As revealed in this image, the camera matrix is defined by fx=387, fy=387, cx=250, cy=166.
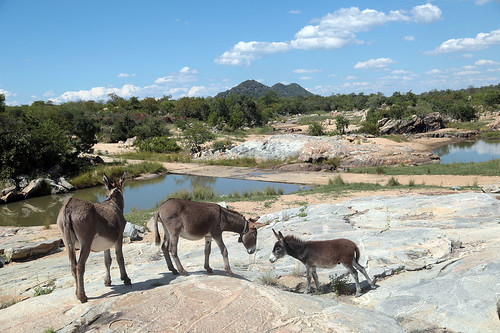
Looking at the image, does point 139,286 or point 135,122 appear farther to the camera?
point 135,122

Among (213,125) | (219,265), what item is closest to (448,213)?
(219,265)

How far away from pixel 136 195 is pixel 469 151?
3855 cm

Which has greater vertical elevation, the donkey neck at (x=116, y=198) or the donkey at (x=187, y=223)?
the donkey neck at (x=116, y=198)

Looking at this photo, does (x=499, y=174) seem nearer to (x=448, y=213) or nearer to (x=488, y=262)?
Result: (x=448, y=213)

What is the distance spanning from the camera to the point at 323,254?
7.09 meters

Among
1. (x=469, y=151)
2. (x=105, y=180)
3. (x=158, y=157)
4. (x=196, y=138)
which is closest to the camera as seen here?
(x=105, y=180)

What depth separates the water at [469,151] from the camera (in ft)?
129

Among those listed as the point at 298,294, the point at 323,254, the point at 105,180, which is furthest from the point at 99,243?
the point at 323,254

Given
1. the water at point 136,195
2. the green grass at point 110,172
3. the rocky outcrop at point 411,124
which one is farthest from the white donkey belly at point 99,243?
the rocky outcrop at point 411,124

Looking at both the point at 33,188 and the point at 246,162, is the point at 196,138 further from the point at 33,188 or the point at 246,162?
the point at 33,188

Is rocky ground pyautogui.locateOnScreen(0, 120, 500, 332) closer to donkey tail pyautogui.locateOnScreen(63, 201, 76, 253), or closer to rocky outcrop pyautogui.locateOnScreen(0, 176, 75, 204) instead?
Result: donkey tail pyautogui.locateOnScreen(63, 201, 76, 253)

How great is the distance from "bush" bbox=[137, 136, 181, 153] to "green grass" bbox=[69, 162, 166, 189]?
10.3 m

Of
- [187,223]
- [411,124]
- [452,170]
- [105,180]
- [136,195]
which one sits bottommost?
[452,170]

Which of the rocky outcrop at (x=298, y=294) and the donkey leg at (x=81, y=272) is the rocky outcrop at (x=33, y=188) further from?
the donkey leg at (x=81, y=272)
